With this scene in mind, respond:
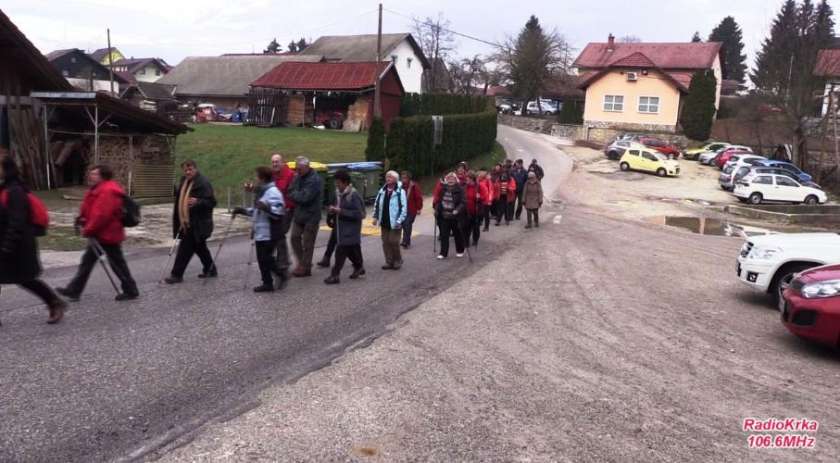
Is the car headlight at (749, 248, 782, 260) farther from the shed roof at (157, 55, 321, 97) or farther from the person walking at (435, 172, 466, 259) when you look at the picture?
the shed roof at (157, 55, 321, 97)

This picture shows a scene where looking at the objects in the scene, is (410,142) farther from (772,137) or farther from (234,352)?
(772,137)

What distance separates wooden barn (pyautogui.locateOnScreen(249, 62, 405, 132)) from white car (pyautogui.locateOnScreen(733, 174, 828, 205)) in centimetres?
2234

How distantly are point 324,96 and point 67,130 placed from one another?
83.1 feet

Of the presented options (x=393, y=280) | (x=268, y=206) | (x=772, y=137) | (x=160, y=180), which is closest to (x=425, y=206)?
(x=160, y=180)

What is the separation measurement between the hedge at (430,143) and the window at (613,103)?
19.8 metres

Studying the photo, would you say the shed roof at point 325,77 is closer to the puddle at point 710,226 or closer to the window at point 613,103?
the window at point 613,103

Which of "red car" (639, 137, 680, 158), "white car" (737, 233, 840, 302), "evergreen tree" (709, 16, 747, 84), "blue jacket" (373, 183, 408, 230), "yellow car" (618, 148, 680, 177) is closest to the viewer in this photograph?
"white car" (737, 233, 840, 302)

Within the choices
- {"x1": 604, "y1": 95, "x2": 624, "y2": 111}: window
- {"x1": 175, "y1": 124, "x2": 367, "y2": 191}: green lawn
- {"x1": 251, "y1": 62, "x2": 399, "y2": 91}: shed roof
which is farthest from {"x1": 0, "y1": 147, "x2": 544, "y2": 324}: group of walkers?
{"x1": 604, "y1": 95, "x2": 624, "y2": 111}: window

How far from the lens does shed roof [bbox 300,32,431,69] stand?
55719 mm

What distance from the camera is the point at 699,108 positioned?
5138cm

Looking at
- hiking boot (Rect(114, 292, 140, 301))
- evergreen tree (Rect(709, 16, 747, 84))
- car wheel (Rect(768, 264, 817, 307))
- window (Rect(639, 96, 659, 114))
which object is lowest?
hiking boot (Rect(114, 292, 140, 301))

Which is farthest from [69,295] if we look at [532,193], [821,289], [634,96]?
[634,96]

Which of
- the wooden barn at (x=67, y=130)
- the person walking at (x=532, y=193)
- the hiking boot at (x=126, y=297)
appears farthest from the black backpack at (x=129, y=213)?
the wooden barn at (x=67, y=130)

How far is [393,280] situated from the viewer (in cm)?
1040
